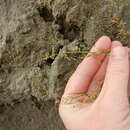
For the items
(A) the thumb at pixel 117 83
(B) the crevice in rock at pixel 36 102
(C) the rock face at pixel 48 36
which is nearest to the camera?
(A) the thumb at pixel 117 83

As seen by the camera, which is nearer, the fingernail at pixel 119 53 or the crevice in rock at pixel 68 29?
the fingernail at pixel 119 53

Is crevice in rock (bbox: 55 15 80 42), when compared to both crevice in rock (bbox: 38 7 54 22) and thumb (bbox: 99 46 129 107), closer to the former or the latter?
crevice in rock (bbox: 38 7 54 22)

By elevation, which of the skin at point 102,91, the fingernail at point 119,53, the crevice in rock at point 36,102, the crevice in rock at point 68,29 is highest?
the crevice in rock at point 68,29

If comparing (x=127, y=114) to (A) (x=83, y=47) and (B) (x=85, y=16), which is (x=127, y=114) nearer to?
(A) (x=83, y=47)

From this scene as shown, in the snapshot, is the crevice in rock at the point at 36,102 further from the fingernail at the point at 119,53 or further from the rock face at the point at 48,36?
the fingernail at the point at 119,53

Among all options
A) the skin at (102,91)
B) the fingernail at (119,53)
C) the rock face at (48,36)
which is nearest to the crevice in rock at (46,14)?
the rock face at (48,36)

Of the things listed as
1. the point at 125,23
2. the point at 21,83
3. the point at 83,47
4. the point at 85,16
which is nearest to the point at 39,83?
the point at 21,83

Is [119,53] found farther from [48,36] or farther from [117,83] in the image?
[48,36]

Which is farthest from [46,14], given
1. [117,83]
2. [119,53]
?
[117,83]
